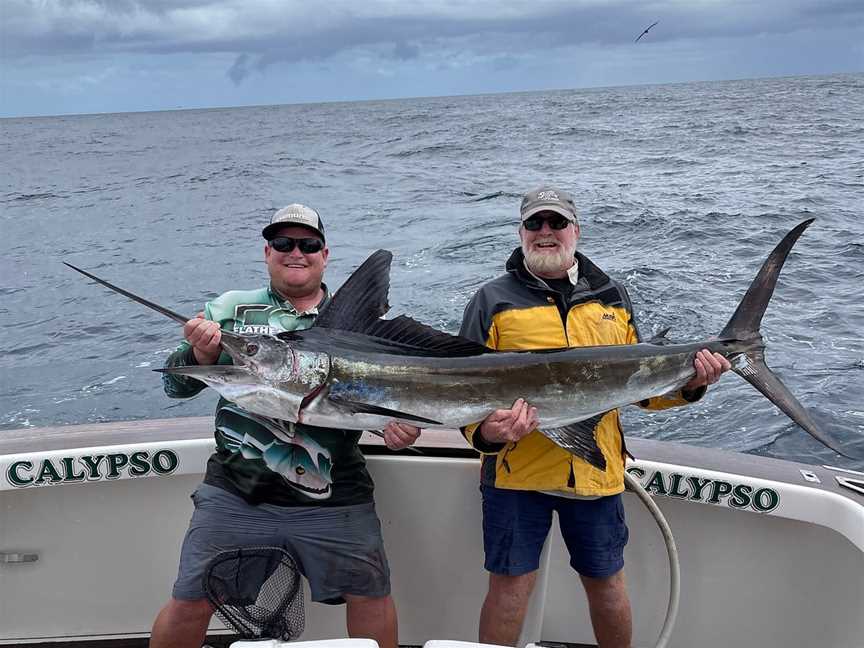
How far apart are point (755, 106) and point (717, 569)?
38262 millimetres

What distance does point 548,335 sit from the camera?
2359 mm

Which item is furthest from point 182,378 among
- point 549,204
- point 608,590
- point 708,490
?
point 708,490

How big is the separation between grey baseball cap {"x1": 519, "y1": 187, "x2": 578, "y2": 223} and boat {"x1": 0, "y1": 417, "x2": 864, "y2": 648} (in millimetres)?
837

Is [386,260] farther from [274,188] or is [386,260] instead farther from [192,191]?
[192,191]

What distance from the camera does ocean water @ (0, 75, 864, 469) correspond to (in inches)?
243

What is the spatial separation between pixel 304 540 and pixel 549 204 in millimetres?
1232

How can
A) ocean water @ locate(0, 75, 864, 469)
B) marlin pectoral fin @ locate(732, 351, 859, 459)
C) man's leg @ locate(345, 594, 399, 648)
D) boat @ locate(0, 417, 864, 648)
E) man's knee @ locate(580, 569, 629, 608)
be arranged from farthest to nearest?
ocean water @ locate(0, 75, 864, 469) → boat @ locate(0, 417, 864, 648) → man's knee @ locate(580, 569, 629, 608) → man's leg @ locate(345, 594, 399, 648) → marlin pectoral fin @ locate(732, 351, 859, 459)

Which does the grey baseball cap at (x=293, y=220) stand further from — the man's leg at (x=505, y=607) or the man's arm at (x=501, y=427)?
the man's leg at (x=505, y=607)

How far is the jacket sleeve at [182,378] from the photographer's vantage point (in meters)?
2.23

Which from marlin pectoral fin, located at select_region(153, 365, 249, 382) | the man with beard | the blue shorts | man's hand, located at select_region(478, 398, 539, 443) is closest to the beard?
the man with beard

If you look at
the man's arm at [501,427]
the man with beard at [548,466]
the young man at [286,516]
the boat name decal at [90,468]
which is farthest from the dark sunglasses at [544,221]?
the boat name decal at [90,468]

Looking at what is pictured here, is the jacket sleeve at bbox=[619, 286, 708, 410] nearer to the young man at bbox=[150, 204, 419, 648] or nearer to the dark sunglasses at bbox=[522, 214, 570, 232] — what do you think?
the dark sunglasses at bbox=[522, 214, 570, 232]

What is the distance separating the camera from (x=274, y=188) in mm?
18281

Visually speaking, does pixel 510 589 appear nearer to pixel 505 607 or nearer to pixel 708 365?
pixel 505 607
